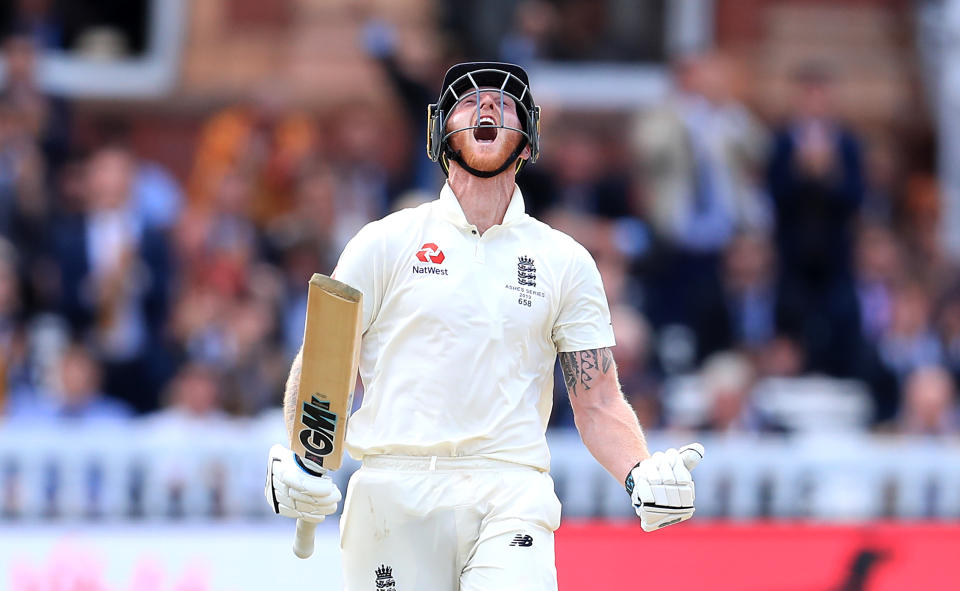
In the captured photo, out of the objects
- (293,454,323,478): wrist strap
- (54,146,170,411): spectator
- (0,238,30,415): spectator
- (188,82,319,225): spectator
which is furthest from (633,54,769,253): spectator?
(293,454,323,478): wrist strap

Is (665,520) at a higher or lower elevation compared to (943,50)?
lower

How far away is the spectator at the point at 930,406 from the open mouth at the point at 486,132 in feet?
18.2

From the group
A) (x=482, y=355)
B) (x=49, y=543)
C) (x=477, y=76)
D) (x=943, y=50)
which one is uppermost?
(x=943, y=50)

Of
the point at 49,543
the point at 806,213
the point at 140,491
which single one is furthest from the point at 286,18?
the point at 49,543

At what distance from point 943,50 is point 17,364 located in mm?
7715

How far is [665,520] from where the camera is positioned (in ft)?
15.8

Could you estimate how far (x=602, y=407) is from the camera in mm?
5160

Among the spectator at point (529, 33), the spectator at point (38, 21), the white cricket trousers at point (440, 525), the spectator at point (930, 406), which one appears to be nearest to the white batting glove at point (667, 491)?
the white cricket trousers at point (440, 525)

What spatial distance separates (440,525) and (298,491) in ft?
1.44

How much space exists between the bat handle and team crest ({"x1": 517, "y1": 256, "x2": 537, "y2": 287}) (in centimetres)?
94

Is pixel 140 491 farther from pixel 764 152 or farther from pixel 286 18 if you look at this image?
pixel 286 18

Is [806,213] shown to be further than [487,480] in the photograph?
Yes

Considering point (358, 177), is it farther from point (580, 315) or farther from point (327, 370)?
Result: point (327, 370)

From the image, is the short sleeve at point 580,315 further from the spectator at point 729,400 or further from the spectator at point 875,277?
Answer: the spectator at point 875,277
